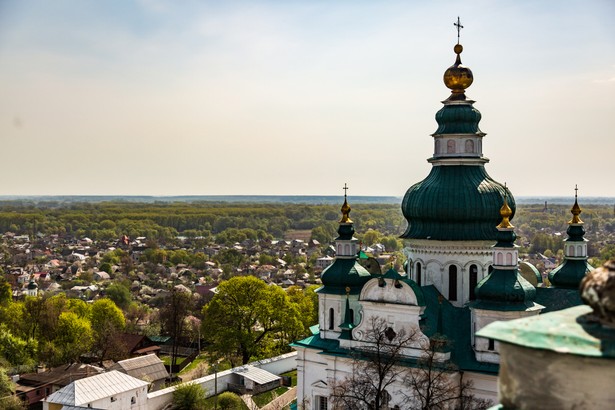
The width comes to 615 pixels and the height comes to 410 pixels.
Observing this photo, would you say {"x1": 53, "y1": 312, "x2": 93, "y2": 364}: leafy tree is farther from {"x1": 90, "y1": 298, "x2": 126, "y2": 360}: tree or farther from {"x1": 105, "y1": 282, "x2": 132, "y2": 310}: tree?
{"x1": 105, "y1": 282, "x2": 132, "y2": 310}: tree

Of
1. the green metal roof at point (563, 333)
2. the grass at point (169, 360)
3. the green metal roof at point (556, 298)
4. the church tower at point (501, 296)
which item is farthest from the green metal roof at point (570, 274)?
the grass at point (169, 360)

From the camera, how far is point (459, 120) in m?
21.5

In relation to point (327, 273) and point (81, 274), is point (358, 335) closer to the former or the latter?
point (327, 273)

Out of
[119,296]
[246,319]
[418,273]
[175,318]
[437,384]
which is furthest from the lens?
[119,296]

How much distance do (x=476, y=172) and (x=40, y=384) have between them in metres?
20.4

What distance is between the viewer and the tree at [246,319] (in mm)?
33781

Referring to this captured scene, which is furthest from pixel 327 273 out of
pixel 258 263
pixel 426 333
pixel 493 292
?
pixel 258 263

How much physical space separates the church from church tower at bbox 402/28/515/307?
0.03 m

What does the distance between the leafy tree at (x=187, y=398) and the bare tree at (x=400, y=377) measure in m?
8.97

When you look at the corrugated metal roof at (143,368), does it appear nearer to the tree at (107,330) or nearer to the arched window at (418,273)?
the tree at (107,330)

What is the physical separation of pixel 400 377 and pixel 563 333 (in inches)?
556

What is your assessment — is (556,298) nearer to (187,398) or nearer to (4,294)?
(187,398)

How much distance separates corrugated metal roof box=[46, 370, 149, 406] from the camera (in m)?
23.7

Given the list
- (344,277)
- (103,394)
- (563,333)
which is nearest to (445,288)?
(344,277)
